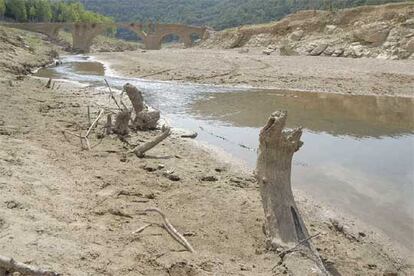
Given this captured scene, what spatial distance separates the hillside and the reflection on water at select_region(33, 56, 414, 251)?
14702 millimetres

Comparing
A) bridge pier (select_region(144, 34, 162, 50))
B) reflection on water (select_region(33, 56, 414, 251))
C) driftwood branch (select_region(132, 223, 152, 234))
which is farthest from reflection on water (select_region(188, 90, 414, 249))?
bridge pier (select_region(144, 34, 162, 50))

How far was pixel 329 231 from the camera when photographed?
636 cm

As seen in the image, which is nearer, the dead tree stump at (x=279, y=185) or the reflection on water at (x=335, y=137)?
the dead tree stump at (x=279, y=185)

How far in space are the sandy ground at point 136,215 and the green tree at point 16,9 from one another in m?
83.4

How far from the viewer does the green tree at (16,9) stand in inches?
3322

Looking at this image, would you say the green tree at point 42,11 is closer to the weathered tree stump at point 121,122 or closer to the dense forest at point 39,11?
the dense forest at point 39,11

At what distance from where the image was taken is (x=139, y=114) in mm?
10828

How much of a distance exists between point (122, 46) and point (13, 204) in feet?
278

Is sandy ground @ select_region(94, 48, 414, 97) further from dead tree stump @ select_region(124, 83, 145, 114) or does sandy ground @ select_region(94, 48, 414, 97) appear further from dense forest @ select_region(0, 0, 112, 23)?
dense forest @ select_region(0, 0, 112, 23)

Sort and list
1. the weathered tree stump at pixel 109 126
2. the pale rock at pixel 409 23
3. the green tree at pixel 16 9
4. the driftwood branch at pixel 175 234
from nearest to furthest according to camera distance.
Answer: the driftwood branch at pixel 175 234 → the weathered tree stump at pixel 109 126 → the pale rock at pixel 409 23 → the green tree at pixel 16 9

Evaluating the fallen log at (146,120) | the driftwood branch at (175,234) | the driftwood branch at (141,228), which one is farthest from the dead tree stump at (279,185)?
the fallen log at (146,120)

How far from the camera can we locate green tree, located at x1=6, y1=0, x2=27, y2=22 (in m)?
84.4

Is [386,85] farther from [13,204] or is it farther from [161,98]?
[13,204]

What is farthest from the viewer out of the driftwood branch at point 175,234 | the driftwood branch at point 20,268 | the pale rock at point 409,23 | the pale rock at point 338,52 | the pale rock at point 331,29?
the pale rock at point 331,29
